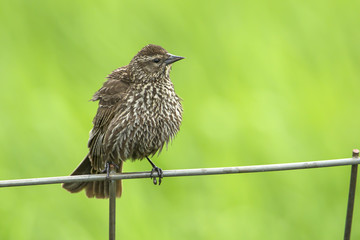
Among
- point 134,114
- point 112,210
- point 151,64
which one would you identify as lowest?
point 112,210

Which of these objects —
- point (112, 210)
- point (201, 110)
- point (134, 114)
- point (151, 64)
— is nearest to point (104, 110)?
point (134, 114)

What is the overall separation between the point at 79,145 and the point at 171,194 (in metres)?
0.62

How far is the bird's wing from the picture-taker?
4.20 m

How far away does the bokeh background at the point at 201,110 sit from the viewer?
436 cm

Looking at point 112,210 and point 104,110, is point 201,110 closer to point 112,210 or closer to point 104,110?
point 104,110

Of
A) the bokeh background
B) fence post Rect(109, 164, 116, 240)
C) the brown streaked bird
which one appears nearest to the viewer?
fence post Rect(109, 164, 116, 240)

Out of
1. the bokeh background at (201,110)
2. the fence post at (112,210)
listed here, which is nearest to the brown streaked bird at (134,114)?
the bokeh background at (201,110)

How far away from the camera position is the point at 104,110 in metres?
4.21

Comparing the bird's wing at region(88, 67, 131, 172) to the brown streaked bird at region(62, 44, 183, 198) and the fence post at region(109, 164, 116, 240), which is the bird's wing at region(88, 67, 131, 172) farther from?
the fence post at region(109, 164, 116, 240)

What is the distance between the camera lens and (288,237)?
4.47 metres

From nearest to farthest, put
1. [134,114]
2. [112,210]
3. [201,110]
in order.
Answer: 1. [112,210]
2. [134,114]
3. [201,110]

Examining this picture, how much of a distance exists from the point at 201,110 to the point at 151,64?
0.77 meters

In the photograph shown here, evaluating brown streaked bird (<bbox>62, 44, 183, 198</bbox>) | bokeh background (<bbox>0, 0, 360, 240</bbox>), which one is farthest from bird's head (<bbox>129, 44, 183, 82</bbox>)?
bokeh background (<bbox>0, 0, 360, 240</bbox>)

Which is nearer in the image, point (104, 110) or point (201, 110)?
point (104, 110)
